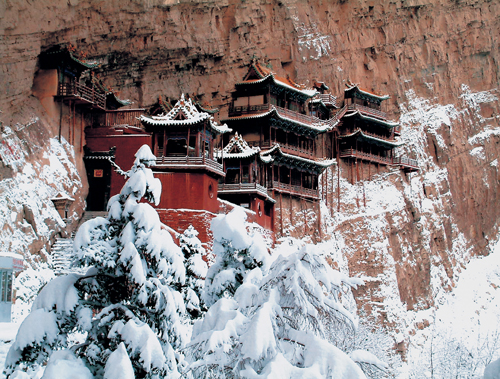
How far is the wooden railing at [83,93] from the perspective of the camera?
29.7m

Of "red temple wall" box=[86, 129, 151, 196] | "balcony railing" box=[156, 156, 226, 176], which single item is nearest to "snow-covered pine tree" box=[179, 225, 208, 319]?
"balcony railing" box=[156, 156, 226, 176]

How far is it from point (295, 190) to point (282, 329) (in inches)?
1192

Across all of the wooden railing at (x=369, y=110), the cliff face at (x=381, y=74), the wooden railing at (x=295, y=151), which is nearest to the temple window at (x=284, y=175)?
the wooden railing at (x=295, y=151)

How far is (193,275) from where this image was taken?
15219mm

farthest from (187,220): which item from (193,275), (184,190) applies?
(193,275)

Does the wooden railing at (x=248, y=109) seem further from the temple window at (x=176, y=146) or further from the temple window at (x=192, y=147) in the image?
the temple window at (x=192, y=147)

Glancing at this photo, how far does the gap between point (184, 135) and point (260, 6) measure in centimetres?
1763

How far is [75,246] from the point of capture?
9594mm

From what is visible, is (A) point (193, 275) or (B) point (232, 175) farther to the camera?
(B) point (232, 175)

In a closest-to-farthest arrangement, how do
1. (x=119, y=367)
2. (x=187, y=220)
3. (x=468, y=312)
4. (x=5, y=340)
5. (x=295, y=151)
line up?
1. (x=119, y=367)
2. (x=5, y=340)
3. (x=187, y=220)
4. (x=295, y=151)
5. (x=468, y=312)

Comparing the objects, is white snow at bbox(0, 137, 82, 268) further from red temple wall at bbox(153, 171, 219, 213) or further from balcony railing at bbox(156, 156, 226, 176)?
balcony railing at bbox(156, 156, 226, 176)

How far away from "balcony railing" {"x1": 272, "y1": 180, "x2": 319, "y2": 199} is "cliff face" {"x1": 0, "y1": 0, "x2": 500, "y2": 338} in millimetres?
2385

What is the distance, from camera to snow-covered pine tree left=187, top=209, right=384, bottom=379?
659 centimetres

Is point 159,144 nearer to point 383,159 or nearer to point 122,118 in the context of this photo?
point 122,118
